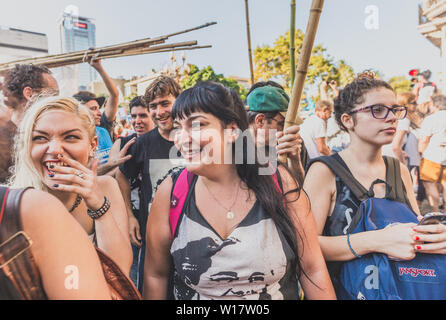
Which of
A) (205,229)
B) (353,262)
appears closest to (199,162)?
(205,229)

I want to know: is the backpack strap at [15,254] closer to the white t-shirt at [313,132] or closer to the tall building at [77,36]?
the tall building at [77,36]

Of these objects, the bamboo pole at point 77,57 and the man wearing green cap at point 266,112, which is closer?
the bamboo pole at point 77,57

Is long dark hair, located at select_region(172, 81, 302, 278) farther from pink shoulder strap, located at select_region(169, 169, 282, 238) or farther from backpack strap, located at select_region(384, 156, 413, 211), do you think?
backpack strap, located at select_region(384, 156, 413, 211)

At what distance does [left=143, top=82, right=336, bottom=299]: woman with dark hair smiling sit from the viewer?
135 centimetres

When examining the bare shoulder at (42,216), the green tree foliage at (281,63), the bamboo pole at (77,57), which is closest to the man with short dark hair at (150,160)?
the bamboo pole at (77,57)

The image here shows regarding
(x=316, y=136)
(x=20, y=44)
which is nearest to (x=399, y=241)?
(x=316, y=136)

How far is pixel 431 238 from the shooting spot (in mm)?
1396

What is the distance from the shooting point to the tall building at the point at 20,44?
255 centimetres

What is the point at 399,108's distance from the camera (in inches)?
74.5

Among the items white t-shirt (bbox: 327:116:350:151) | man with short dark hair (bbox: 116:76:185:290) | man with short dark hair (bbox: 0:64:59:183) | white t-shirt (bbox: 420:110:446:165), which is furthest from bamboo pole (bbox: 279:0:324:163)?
white t-shirt (bbox: 420:110:446:165)

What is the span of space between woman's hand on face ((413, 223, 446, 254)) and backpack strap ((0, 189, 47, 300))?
1569 mm

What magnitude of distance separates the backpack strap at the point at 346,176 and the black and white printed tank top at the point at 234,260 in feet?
1.94

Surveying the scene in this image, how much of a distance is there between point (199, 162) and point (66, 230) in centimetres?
72
